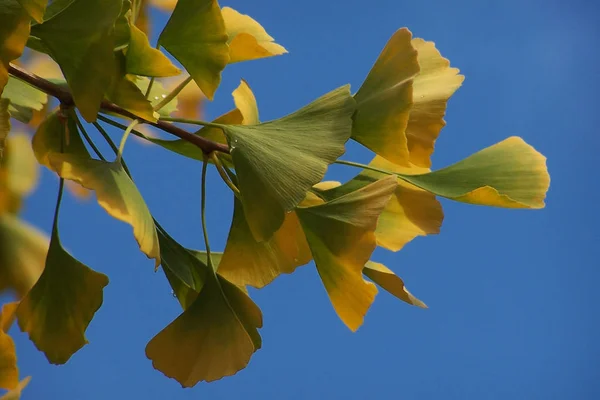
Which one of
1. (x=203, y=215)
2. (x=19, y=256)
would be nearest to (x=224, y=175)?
(x=203, y=215)

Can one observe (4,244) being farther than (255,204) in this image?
Yes

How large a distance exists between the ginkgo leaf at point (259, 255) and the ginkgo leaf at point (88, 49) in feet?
0.18

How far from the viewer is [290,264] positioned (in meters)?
0.22

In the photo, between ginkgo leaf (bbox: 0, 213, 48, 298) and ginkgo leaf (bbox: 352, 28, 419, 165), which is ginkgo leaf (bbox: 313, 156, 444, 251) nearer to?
ginkgo leaf (bbox: 352, 28, 419, 165)

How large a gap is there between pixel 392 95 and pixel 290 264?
6cm

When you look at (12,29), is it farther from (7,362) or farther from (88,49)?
(7,362)

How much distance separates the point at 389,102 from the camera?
0.21 metres

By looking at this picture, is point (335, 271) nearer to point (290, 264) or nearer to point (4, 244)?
point (290, 264)

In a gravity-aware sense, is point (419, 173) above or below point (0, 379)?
above

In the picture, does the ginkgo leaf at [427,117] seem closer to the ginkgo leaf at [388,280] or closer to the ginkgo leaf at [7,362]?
the ginkgo leaf at [388,280]

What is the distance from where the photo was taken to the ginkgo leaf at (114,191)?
17 cm

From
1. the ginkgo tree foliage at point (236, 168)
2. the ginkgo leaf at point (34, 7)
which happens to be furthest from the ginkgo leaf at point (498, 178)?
the ginkgo leaf at point (34, 7)

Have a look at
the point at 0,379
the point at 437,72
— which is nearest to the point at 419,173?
the point at 437,72

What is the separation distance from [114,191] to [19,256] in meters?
0.14
